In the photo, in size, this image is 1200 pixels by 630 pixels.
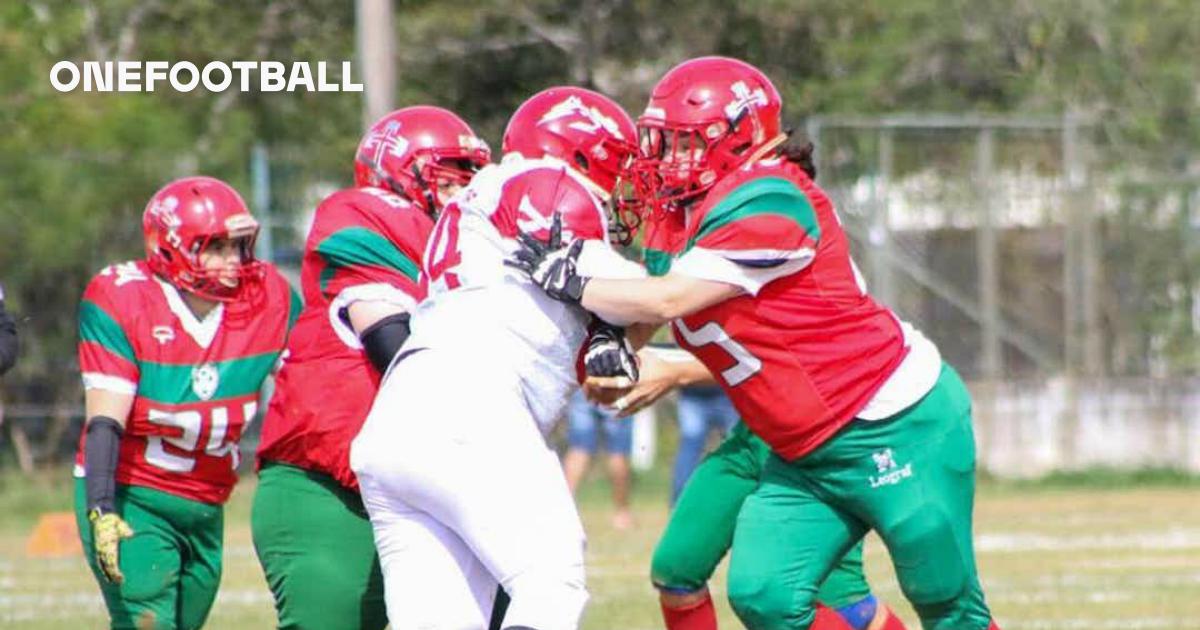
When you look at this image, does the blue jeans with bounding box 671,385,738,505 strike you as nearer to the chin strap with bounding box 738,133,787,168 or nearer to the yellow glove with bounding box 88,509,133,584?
the yellow glove with bounding box 88,509,133,584

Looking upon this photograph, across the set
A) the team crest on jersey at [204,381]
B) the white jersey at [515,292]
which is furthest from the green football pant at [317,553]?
the white jersey at [515,292]

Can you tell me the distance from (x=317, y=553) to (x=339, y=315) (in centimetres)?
59

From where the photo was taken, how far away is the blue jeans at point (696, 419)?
505 inches

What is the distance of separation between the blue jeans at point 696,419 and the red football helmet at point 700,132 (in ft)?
23.7

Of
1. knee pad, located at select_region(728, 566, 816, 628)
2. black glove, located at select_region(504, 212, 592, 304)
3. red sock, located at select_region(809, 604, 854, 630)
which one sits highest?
black glove, located at select_region(504, 212, 592, 304)

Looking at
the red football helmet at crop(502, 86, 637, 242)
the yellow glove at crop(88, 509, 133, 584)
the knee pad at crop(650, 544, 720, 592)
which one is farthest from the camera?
the knee pad at crop(650, 544, 720, 592)

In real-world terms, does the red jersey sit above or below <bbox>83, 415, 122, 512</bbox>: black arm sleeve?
above

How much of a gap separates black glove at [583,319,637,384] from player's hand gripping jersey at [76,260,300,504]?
1692mm

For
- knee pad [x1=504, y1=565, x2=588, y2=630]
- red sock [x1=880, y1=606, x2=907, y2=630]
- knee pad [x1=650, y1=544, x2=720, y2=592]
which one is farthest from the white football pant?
red sock [x1=880, y1=606, x2=907, y2=630]

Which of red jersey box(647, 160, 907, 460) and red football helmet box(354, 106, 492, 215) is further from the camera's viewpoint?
red football helmet box(354, 106, 492, 215)

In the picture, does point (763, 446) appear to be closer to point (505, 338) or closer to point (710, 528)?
point (710, 528)

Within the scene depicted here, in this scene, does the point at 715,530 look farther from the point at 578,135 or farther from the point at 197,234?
the point at 197,234

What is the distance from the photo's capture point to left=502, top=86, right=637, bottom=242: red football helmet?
16.8ft

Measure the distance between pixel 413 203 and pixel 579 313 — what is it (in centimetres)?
90
